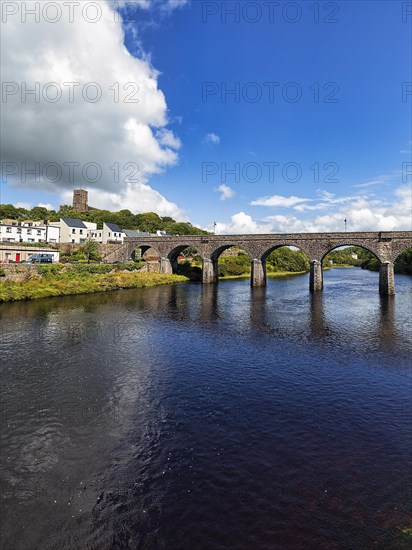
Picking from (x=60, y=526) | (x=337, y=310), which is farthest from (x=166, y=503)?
(x=337, y=310)

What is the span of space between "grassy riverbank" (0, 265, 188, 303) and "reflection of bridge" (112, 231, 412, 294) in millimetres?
9611

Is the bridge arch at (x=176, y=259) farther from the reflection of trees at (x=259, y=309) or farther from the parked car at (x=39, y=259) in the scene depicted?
the parked car at (x=39, y=259)

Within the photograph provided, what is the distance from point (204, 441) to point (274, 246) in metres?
55.7

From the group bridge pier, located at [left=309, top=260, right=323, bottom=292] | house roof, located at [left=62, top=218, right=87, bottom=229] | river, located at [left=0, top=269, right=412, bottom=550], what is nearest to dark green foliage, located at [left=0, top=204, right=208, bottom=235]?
house roof, located at [left=62, top=218, right=87, bottom=229]

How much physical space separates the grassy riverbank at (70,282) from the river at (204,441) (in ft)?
66.4

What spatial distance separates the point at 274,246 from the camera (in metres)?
65.7

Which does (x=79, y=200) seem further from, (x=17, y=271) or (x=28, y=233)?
(x=17, y=271)

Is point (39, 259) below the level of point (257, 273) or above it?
above

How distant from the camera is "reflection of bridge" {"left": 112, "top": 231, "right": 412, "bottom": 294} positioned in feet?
176

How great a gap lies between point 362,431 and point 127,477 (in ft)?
33.4

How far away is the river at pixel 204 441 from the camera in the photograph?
9.20 m

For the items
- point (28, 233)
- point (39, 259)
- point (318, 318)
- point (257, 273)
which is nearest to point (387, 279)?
point (318, 318)

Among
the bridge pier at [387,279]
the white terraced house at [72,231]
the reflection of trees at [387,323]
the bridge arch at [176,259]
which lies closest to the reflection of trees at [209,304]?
the bridge arch at [176,259]

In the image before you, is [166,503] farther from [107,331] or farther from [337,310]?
[337,310]
